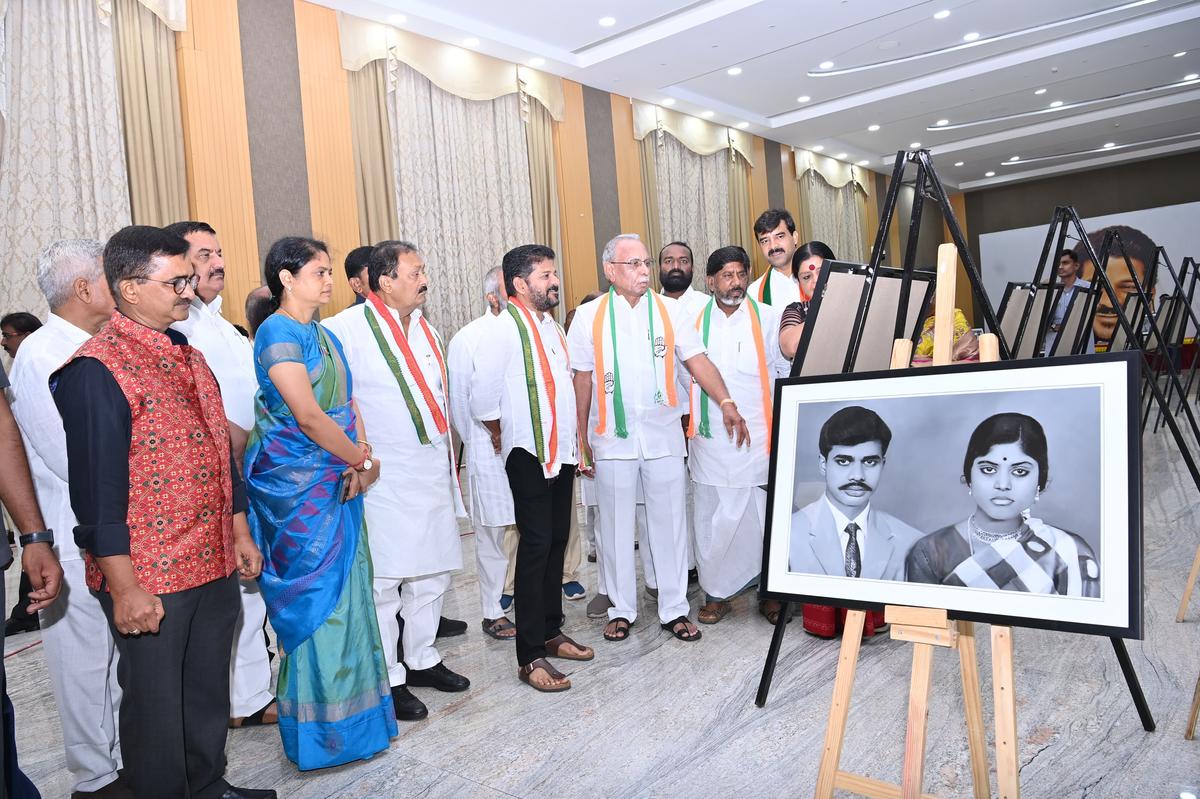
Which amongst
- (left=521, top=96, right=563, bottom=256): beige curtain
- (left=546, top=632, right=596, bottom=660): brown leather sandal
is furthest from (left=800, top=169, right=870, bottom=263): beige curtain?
(left=546, top=632, right=596, bottom=660): brown leather sandal

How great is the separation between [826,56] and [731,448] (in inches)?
274

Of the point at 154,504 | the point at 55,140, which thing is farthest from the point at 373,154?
the point at 154,504

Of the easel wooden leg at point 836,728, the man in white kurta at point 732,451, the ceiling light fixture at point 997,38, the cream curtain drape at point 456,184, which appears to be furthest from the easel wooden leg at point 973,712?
the ceiling light fixture at point 997,38

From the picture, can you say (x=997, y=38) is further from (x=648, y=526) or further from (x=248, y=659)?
(x=248, y=659)

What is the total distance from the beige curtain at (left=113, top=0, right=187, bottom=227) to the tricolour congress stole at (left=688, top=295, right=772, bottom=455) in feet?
13.5

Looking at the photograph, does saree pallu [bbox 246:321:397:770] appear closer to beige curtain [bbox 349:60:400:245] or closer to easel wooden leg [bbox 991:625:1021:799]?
easel wooden leg [bbox 991:625:1021:799]

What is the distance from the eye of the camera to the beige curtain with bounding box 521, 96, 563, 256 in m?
8.66

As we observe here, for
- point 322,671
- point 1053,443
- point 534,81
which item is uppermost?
point 534,81

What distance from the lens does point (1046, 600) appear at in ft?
5.27

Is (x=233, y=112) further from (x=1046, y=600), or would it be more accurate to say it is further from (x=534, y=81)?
(x=1046, y=600)

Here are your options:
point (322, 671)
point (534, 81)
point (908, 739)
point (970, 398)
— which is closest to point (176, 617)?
point (322, 671)

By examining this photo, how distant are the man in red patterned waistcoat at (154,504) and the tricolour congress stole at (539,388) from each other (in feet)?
3.97

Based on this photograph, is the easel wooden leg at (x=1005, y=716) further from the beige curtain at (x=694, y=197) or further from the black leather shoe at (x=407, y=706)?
the beige curtain at (x=694, y=197)

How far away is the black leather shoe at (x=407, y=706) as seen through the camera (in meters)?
2.76
